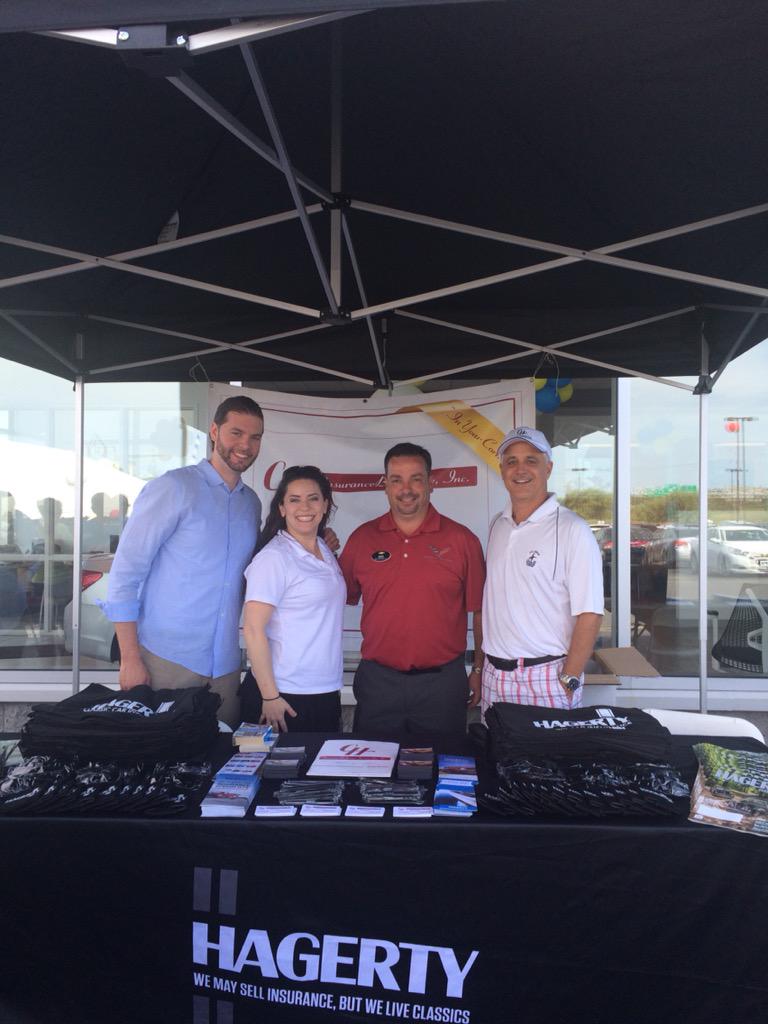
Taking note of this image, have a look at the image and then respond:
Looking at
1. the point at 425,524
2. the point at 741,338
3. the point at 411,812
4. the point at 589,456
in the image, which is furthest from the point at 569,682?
the point at 589,456

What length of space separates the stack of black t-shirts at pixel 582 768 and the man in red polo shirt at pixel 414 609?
0.86 metres

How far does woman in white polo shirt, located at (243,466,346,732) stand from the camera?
215cm

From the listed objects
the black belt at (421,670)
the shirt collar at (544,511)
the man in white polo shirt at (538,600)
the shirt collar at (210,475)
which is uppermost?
the shirt collar at (210,475)

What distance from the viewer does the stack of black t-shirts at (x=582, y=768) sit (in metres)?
1.42

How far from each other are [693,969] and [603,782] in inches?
13.6

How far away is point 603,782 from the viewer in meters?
1.46

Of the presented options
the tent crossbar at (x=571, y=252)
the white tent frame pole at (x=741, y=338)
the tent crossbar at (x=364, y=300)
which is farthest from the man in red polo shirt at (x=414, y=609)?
the white tent frame pole at (x=741, y=338)

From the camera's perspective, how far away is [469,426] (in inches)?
135

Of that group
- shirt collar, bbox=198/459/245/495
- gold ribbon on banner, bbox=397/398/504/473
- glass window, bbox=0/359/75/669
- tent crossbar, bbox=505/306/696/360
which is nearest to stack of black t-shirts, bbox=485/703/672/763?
shirt collar, bbox=198/459/245/495

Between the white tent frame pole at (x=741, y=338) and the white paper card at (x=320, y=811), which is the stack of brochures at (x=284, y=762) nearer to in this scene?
the white paper card at (x=320, y=811)

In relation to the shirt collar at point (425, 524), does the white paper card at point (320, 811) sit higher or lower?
lower

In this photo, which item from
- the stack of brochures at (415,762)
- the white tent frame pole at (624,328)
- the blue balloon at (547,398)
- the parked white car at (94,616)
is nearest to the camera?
the stack of brochures at (415,762)

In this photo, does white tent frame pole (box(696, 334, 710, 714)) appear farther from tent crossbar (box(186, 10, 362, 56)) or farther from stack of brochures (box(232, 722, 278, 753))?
tent crossbar (box(186, 10, 362, 56))

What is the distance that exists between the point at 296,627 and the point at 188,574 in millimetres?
423
